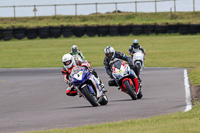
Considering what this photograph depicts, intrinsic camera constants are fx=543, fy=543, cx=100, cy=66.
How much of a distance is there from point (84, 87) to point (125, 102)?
152 centimetres

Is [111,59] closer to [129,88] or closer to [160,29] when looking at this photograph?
[129,88]

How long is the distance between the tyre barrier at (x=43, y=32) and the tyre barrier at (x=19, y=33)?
4.50 feet

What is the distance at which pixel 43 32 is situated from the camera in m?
46.9

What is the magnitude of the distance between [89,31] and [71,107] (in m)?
34.8

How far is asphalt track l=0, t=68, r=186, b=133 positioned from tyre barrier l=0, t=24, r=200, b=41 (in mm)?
27953

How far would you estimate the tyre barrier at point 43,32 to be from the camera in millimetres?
46525

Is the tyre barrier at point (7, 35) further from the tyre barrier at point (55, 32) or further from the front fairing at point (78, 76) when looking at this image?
the front fairing at point (78, 76)

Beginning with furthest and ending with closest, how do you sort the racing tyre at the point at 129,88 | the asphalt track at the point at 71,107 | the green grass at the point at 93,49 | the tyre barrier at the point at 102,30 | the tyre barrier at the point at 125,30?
the tyre barrier at the point at 102,30 → the tyre barrier at the point at 125,30 → the green grass at the point at 93,49 → the racing tyre at the point at 129,88 → the asphalt track at the point at 71,107

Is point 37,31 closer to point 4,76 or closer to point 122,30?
point 122,30

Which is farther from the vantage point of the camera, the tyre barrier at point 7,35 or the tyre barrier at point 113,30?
the tyre barrier at point 7,35

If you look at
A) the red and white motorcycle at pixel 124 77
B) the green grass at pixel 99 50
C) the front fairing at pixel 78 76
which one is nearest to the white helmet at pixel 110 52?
the red and white motorcycle at pixel 124 77

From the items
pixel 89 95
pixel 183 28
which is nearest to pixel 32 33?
pixel 183 28

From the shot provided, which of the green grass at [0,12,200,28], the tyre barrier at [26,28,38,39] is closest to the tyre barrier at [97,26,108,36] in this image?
the tyre barrier at [26,28,38,39]

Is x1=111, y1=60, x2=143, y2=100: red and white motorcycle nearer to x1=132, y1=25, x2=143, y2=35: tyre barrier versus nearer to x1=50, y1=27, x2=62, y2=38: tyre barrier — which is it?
x1=132, y1=25, x2=143, y2=35: tyre barrier
